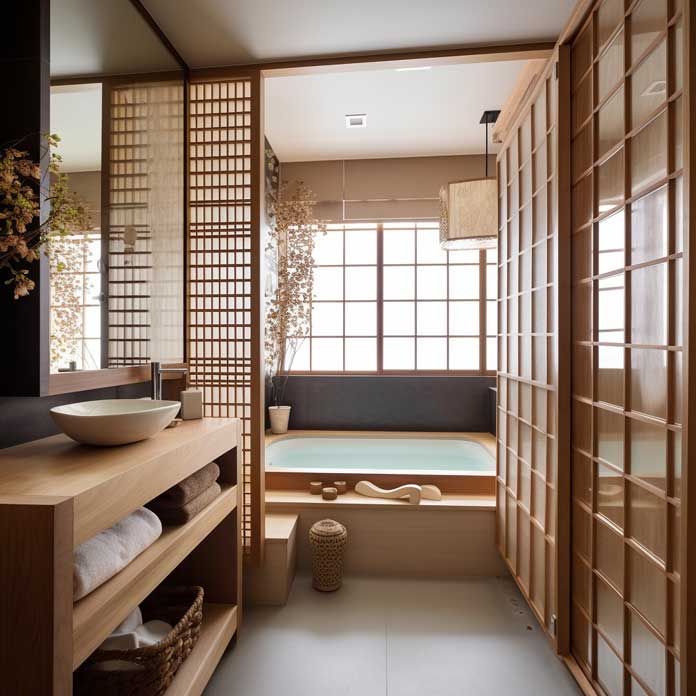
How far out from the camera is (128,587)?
45.8 inches

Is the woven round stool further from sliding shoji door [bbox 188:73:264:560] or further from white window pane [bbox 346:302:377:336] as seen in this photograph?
white window pane [bbox 346:302:377:336]

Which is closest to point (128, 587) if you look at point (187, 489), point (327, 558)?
point (187, 489)

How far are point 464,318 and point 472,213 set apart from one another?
165cm

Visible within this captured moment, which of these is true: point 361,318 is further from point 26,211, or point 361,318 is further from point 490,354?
point 26,211

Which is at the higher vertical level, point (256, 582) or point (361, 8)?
point (361, 8)

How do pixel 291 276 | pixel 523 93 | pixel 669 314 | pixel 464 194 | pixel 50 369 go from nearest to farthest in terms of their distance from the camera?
pixel 669 314, pixel 50 369, pixel 523 93, pixel 464 194, pixel 291 276

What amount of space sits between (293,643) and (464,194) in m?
2.60

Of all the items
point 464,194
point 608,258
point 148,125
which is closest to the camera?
point 608,258

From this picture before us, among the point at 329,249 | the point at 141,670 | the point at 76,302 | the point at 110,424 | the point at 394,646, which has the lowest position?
the point at 394,646

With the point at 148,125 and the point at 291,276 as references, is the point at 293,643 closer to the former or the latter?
the point at 148,125

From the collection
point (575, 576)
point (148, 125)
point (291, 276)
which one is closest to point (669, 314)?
point (575, 576)

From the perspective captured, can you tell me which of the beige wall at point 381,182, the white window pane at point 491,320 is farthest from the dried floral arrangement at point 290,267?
the white window pane at point 491,320

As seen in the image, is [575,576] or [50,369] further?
[575,576]

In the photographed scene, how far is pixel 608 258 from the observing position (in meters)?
1.52
